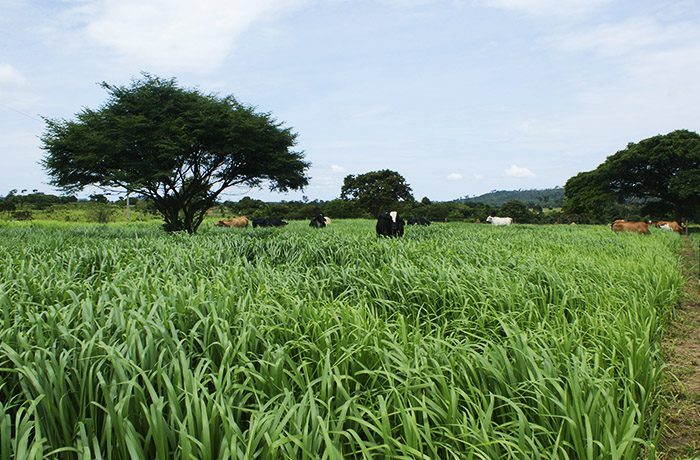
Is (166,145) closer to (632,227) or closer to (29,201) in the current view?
(632,227)

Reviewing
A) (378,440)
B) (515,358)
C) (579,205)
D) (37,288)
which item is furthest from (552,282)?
(579,205)

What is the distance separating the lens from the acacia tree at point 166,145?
1533 centimetres

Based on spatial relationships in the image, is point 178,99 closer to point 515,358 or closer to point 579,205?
point 515,358

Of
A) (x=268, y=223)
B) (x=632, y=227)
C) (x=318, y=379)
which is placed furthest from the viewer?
(x=268, y=223)

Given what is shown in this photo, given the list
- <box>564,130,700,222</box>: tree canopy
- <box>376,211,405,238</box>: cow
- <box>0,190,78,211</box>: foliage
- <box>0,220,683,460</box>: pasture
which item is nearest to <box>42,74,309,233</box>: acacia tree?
<box>376,211,405,238</box>: cow

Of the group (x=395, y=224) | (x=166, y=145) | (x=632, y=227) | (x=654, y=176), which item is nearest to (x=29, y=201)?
(x=166, y=145)

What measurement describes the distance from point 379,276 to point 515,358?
2.38 metres

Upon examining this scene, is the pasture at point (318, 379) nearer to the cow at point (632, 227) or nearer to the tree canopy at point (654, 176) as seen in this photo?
the cow at point (632, 227)

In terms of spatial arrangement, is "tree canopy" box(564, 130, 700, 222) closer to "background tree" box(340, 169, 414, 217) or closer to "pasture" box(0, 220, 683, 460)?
"background tree" box(340, 169, 414, 217)

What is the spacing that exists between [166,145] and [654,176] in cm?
3835

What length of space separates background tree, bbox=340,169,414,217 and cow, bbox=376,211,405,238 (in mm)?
41215

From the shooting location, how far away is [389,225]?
12719 millimetres

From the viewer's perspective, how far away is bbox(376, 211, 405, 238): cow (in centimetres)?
1267

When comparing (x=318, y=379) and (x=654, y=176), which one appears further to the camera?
(x=654, y=176)
